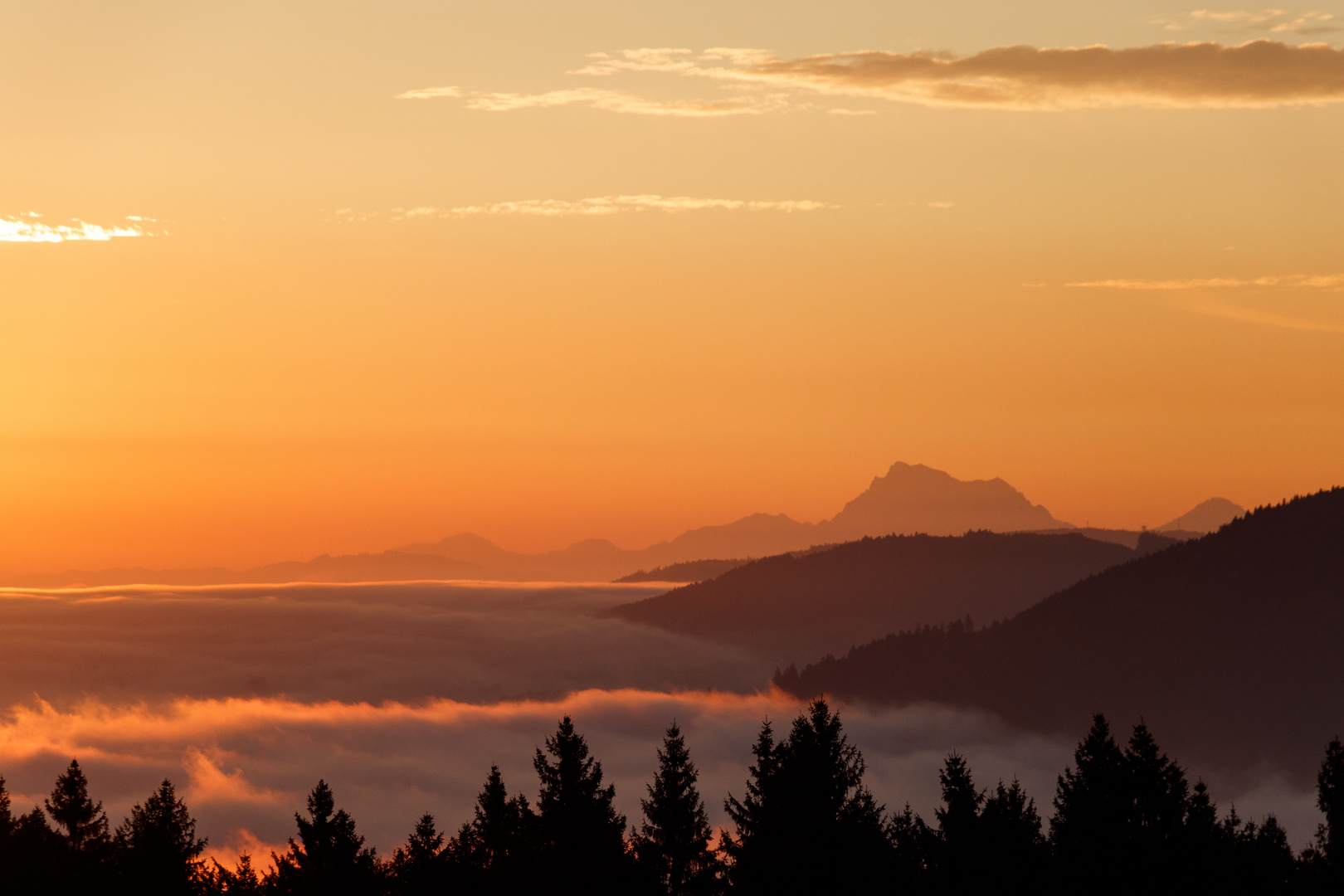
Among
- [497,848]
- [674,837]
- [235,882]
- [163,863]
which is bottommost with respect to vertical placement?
[235,882]

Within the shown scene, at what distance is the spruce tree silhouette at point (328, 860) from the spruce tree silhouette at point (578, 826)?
26.3 ft

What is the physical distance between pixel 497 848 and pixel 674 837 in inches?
687

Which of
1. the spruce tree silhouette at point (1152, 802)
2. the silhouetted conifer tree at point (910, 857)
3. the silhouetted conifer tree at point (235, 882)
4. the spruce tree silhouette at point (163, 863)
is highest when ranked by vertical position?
the spruce tree silhouette at point (1152, 802)

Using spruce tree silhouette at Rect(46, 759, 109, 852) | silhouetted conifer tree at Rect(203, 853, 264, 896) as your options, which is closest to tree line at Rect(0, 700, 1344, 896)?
silhouetted conifer tree at Rect(203, 853, 264, 896)

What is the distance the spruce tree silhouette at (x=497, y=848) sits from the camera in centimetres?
5662

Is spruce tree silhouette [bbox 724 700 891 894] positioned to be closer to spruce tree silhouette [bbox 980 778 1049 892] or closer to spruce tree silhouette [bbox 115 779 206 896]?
spruce tree silhouette [bbox 980 778 1049 892]

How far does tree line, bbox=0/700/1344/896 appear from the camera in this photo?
53.0 metres

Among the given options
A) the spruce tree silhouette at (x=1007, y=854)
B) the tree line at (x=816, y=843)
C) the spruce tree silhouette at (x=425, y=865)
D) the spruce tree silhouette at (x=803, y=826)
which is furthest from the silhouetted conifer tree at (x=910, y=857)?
the spruce tree silhouette at (x=425, y=865)

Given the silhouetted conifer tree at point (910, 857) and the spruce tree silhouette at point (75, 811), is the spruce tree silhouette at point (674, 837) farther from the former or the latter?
the spruce tree silhouette at point (75, 811)

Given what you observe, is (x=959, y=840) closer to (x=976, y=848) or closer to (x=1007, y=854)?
(x=976, y=848)

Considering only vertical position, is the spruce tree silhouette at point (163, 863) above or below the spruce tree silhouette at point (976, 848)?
below

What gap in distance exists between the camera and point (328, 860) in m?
60.7

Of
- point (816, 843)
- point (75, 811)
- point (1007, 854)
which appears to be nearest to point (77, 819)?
point (75, 811)

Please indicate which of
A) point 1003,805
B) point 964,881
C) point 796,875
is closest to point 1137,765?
point 1003,805
